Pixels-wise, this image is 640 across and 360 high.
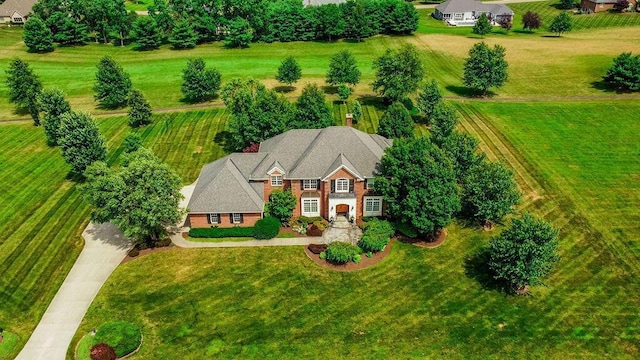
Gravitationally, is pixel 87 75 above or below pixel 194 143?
above

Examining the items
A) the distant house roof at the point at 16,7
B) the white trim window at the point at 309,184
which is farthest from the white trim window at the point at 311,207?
the distant house roof at the point at 16,7

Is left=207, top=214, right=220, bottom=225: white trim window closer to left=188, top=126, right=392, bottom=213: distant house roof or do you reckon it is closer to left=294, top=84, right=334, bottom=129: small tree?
left=188, top=126, right=392, bottom=213: distant house roof

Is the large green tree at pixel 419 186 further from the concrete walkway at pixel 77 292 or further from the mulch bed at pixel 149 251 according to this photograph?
the concrete walkway at pixel 77 292

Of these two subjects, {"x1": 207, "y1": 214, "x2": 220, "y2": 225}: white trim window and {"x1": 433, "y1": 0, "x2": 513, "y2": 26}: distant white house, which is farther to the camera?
{"x1": 433, "y1": 0, "x2": 513, "y2": 26}: distant white house

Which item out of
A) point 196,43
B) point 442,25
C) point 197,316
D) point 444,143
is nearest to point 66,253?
point 197,316

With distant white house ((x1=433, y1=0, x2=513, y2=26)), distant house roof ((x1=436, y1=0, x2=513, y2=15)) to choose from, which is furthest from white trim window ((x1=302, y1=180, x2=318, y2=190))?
distant house roof ((x1=436, y1=0, x2=513, y2=15))

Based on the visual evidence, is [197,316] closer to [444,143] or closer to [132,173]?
[132,173]
